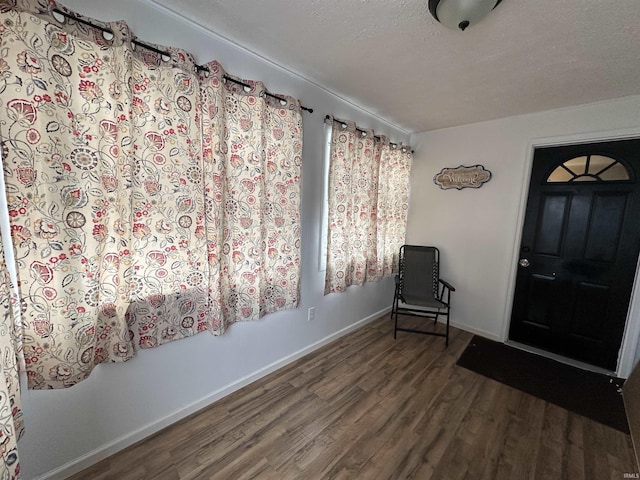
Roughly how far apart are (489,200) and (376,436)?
102 inches

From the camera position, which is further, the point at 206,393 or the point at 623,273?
the point at 623,273

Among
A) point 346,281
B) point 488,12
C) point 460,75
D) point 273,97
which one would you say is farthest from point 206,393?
point 460,75

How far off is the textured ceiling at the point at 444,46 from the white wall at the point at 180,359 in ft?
0.41

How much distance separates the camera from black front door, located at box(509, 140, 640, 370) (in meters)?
2.14

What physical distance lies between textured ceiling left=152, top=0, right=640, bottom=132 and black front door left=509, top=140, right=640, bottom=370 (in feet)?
1.91

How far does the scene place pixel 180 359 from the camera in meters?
1.56

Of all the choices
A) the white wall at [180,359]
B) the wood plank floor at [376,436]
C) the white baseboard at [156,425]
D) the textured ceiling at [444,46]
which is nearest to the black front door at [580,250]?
the textured ceiling at [444,46]

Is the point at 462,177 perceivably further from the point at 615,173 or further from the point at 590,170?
the point at 615,173

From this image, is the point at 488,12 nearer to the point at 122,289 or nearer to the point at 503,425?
the point at 122,289

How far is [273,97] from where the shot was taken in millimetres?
1790

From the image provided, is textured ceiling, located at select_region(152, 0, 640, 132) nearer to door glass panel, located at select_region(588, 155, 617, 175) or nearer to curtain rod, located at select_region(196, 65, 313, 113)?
curtain rod, located at select_region(196, 65, 313, 113)

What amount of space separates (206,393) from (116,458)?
1.66 ft

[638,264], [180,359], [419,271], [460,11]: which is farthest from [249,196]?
[638,264]

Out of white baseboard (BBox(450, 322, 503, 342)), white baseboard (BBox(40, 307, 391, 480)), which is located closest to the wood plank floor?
white baseboard (BBox(40, 307, 391, 480))
